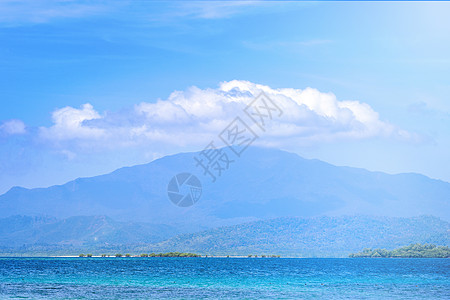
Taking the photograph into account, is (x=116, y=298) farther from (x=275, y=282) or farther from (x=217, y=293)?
(x=275, y=282)

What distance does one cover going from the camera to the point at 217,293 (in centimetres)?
6650

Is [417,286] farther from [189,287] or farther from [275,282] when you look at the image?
[189,287]

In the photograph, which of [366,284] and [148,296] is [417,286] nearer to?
[366,284]

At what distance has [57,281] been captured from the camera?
8250cm

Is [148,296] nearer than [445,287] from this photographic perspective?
Yes

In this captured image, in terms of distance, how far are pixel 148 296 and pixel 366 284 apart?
34221 mm

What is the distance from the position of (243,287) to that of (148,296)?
54.0ft

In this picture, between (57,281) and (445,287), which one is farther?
(57,281)

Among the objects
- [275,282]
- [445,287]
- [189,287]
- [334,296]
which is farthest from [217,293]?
[445,287]

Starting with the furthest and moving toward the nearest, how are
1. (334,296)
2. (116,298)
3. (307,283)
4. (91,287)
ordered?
(307,283)
(91,287)
(334,296)
(116,298)

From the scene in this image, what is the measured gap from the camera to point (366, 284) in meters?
81.6

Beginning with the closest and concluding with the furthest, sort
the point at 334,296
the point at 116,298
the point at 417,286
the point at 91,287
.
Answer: the point at 116,298 < the point at 334,296 < the point at 91,287 < the point at 417,286

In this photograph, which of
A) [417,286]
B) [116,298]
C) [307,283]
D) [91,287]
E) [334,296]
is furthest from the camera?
[307,283]

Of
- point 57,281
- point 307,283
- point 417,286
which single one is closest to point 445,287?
point 417,286
